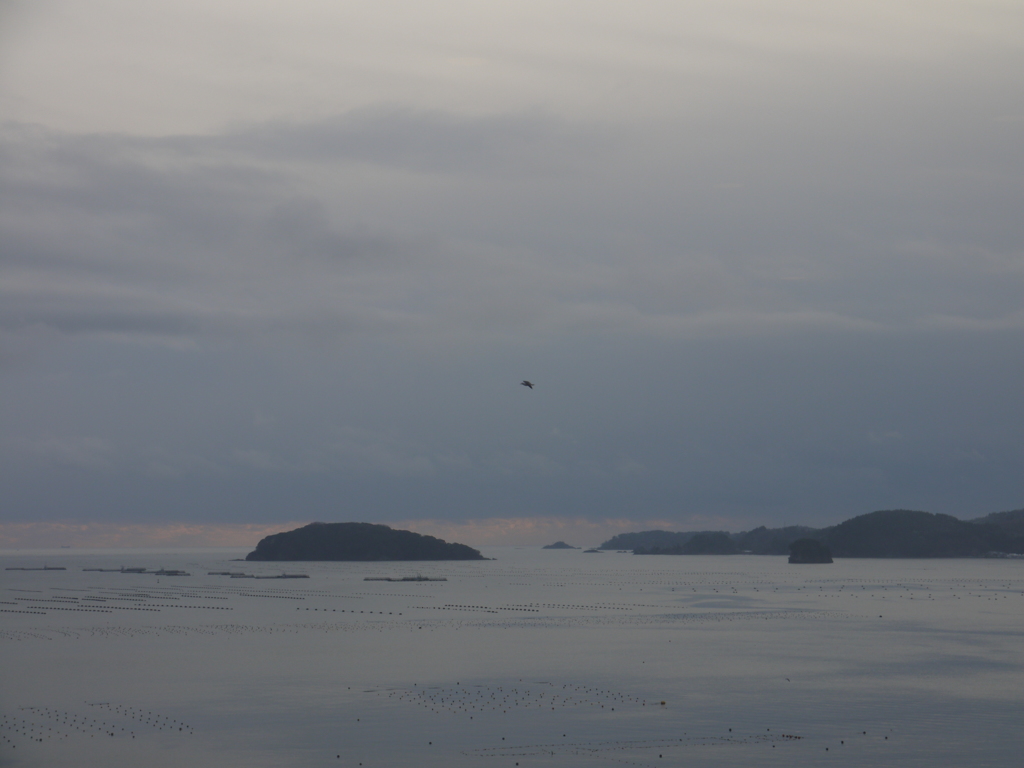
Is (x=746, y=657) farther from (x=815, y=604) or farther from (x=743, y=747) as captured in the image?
(x=815, y=604)

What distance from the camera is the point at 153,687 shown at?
7838 centimetres

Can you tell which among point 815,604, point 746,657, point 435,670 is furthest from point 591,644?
point 815,604

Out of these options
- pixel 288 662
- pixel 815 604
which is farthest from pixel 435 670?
pixel 815 604

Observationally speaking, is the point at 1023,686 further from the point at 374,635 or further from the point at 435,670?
the point at 374,635

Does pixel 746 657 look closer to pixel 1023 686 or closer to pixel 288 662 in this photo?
pixel 1023 686

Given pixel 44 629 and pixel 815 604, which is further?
pixel 815 604

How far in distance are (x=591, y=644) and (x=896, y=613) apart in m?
69.0

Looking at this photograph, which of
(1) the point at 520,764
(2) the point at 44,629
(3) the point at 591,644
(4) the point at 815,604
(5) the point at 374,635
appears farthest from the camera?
(4) the point at 815,604

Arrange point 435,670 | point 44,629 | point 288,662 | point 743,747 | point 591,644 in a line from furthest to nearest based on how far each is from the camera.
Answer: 1. point 44,629
2. point 591,644
3. point 288,662
4. point 435,670
5. point 743,747

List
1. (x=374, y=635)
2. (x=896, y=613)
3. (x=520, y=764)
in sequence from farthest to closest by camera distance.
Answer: (x=896, y=613), (x=374, y=635), (x=520, y=764)

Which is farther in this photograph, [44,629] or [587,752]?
[44,629]

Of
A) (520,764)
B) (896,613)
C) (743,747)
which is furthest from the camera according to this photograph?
(896,613)

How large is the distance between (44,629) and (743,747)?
10060 cm

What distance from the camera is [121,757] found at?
54.7m
